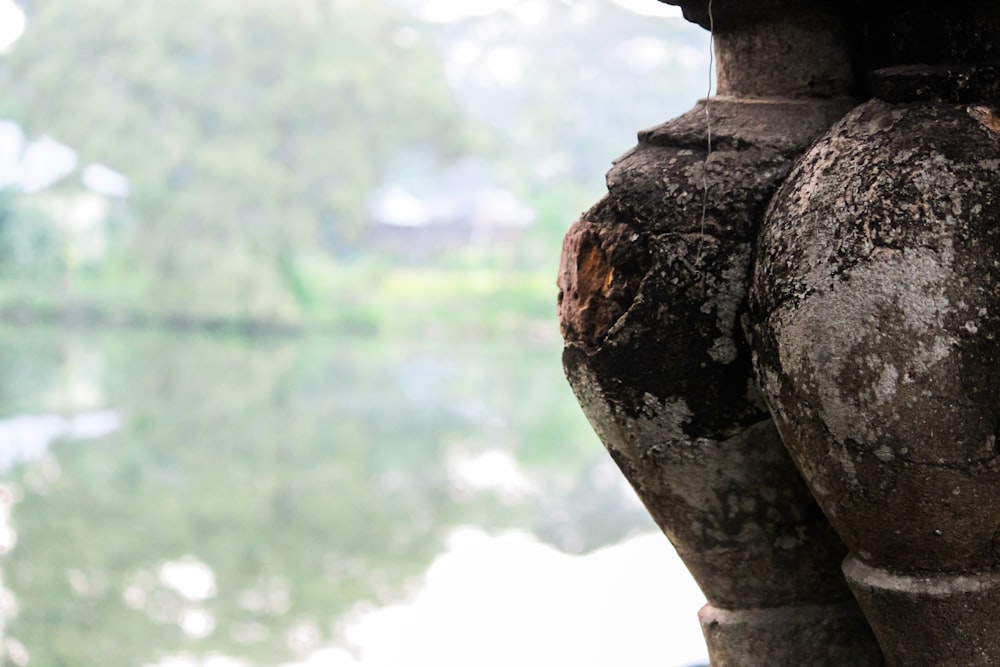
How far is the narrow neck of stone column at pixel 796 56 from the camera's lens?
35.8 inches

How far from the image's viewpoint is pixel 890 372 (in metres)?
0.73

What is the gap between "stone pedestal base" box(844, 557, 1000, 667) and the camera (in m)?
0.76

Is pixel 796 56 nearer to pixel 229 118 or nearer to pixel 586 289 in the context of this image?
pixel 586 289

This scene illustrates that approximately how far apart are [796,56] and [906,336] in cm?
29

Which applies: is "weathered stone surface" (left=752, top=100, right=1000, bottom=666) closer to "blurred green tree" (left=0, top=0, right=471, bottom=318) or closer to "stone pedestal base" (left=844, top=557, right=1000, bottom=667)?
"stone pedestal base" (left=844, top=557, right=1000, bottom=667)

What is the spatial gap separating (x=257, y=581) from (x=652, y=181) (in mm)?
3039

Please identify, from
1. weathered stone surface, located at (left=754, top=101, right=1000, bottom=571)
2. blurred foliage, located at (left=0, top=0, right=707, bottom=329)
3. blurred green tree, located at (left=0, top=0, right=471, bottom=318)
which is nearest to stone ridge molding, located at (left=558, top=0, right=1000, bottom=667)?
weathered stone surface, located at (left=754, top=101, right=1000, bottom=571)

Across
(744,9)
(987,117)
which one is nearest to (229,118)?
(744,9)

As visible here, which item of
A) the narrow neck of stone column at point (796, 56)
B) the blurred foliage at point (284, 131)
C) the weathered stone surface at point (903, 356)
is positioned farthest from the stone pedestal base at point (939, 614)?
the blurred foliage at point (284, 131)

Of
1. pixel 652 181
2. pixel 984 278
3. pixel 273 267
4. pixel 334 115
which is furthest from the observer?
pixel 334 115

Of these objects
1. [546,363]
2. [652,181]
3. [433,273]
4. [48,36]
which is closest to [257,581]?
[652,181]

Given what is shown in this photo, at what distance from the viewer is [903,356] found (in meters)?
0.73

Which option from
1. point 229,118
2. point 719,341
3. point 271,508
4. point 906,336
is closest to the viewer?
point 906,336

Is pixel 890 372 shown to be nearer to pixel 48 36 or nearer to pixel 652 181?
pixel 652 181
